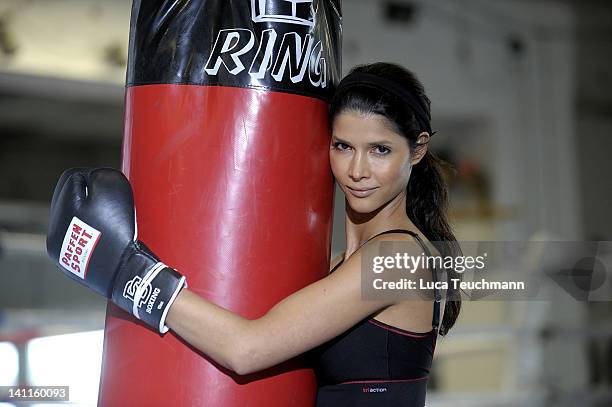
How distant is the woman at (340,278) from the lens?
1.35 meters

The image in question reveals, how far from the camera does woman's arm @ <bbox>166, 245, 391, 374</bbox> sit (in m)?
1.34

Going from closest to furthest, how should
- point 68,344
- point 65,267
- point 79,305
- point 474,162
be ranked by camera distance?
1. point 65,267
2. point 68,344
3. point 79,305
4. point 474,162

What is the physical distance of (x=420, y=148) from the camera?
1.52 metres

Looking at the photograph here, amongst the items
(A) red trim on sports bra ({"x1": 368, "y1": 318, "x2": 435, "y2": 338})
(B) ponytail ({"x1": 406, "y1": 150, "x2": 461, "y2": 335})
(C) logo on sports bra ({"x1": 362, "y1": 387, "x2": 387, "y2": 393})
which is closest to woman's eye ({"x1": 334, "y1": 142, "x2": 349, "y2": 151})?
(B) ponytail ({"x1": 406, "y1": 150, "x2": 461, "y2": 335})

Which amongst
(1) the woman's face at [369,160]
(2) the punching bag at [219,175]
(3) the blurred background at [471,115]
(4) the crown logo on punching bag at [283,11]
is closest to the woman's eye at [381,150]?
(1) the woman's face at [369,160]

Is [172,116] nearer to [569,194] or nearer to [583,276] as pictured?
[583,276]

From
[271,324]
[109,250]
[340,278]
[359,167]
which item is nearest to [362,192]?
[359,167]

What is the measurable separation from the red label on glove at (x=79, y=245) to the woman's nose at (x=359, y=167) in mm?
461

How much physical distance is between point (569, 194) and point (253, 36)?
5693 mm

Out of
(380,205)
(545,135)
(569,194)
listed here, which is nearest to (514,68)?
(545,135)

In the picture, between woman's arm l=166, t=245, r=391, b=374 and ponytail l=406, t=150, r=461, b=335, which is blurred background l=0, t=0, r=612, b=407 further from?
→ woman's arm l=166, t=245, r=391, b=374

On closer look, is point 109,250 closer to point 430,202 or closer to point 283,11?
point 283,11

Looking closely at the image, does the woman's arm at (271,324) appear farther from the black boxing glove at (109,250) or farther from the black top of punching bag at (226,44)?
the black top of punching bag at (226,44)

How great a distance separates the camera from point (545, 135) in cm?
656
